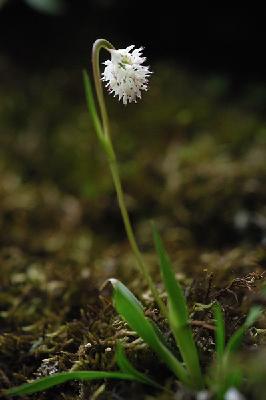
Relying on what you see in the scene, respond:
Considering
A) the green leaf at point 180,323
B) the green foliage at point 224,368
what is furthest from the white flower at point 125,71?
the green foliage at point 224,368

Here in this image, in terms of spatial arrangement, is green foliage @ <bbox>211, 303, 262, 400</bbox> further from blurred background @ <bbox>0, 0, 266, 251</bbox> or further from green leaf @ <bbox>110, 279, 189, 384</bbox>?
blurred background @ <bbox>0, 0, 266, 251</bbox>

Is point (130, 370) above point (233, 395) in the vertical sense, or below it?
above

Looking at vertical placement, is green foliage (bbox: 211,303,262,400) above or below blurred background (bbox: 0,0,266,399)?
below

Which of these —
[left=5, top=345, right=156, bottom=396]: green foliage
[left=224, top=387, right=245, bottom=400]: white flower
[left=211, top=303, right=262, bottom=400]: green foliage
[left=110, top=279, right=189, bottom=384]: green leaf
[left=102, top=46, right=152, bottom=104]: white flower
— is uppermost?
[left=102, top=46, right=152, bottom=104]: white flower

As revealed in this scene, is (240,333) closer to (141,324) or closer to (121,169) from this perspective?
(141,324)

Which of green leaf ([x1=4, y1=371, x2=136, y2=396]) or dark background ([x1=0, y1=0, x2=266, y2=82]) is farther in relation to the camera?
dark background ([x1=0, y1=0, x2=266, y2=82])

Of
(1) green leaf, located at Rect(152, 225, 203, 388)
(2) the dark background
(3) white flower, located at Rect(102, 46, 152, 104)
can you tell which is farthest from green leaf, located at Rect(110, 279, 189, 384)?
(2) the dark background

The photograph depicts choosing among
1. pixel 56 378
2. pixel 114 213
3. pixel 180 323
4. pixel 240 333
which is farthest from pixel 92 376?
pixel 114 213
